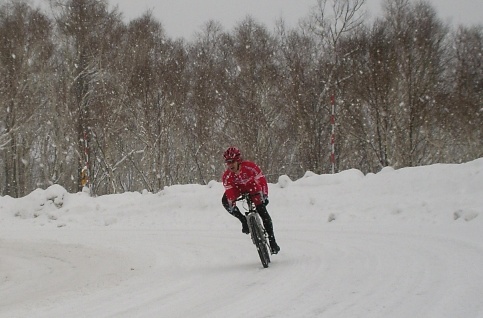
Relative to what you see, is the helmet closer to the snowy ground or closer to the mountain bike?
the mountain bike

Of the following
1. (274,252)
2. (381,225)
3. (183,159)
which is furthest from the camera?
(183,159)

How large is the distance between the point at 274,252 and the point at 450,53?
23.7 metres

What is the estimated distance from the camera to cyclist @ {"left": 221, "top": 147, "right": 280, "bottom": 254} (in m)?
7.70

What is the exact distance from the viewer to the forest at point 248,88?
24.4m

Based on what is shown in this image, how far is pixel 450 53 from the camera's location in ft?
88.8

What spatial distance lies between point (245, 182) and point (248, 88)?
69.1 feet

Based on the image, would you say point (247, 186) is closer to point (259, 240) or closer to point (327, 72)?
point (259, 240)

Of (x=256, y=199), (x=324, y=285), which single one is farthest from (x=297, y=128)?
(x=324, y=285)

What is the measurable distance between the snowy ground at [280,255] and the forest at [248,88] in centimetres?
1052

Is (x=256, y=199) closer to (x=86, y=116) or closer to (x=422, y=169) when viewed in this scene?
(x=422, y=169)

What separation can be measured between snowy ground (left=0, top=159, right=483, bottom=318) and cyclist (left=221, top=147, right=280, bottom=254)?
0.68 m

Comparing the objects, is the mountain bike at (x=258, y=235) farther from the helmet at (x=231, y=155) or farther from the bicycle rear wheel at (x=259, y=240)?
the helmet at (x=231, y=155)

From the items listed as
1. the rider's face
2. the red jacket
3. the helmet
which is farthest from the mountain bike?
the helmet

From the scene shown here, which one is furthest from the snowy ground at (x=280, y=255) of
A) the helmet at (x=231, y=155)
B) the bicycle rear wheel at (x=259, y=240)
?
the helmet at (x=231, y=155)
